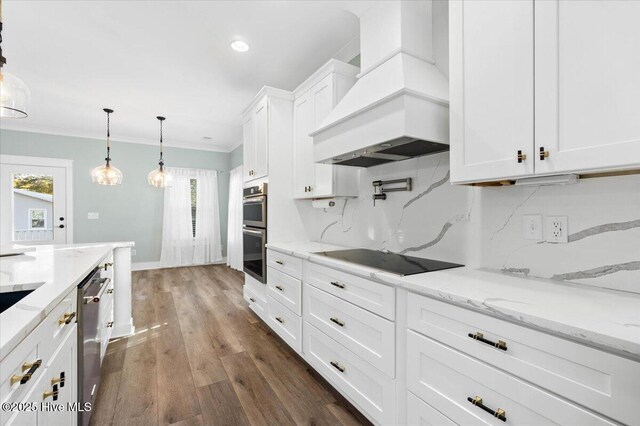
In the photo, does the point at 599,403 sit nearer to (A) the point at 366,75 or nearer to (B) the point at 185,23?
(A) the point at 366,75

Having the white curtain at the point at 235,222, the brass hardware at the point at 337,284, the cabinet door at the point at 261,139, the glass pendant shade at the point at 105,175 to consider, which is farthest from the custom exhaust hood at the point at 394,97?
the white curtain at the point at 235,222

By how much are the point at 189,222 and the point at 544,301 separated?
6468mm

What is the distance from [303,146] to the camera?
113 inches

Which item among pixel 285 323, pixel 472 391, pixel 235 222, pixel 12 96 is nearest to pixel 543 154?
pixel 472 391

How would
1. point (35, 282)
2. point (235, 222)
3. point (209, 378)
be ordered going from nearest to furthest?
1. point (35, 282)
2. point (209, 378)
3. point (235, 222)

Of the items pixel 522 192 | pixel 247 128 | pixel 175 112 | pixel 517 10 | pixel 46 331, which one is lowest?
pixel 46 331

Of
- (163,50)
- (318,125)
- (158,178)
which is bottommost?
(158,178)

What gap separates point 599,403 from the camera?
2.62ft

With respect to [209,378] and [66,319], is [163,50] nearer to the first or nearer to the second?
[66,319]

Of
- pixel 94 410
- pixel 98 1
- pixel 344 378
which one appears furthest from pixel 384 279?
pixel 98 1

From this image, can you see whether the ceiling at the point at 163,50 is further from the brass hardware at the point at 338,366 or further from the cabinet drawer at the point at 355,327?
the brass hardware at the point at 338,366

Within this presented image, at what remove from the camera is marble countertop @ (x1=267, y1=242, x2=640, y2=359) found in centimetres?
79

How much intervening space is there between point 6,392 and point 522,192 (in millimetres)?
1990

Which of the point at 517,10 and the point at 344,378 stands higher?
the point at 517,10
